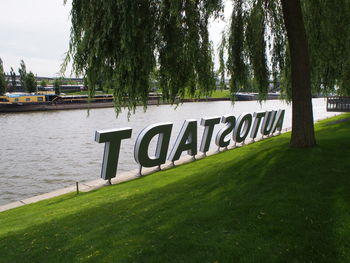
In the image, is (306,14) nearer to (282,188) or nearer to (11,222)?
(282,188)

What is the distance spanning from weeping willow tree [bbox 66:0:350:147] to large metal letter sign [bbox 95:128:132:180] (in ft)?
5.64

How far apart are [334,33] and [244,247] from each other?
9.52 metres

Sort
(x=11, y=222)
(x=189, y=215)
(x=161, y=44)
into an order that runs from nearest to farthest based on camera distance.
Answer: (x=189, y=215), (x=11, y=222), (x=161, y=44)

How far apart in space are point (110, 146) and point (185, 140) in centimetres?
377

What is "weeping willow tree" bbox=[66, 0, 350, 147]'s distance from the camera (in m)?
7.46

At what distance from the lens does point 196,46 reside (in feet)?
28.6

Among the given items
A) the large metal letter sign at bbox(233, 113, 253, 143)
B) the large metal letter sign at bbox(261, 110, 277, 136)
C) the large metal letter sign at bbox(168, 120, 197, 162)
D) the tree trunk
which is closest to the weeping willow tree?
the tree trunk

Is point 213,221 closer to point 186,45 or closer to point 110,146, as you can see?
point 186,45

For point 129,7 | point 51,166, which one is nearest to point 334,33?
point 129,7

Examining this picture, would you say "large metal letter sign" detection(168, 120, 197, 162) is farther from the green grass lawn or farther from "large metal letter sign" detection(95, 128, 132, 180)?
the green grass lawn

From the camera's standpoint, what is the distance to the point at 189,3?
8.21m

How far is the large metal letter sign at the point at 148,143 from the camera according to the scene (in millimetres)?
10797

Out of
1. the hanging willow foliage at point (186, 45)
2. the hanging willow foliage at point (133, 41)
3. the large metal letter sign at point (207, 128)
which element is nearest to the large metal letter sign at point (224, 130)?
the large metal letter sign at point (207, 128)

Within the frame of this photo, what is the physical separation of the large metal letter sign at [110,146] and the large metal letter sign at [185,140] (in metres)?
2.68
